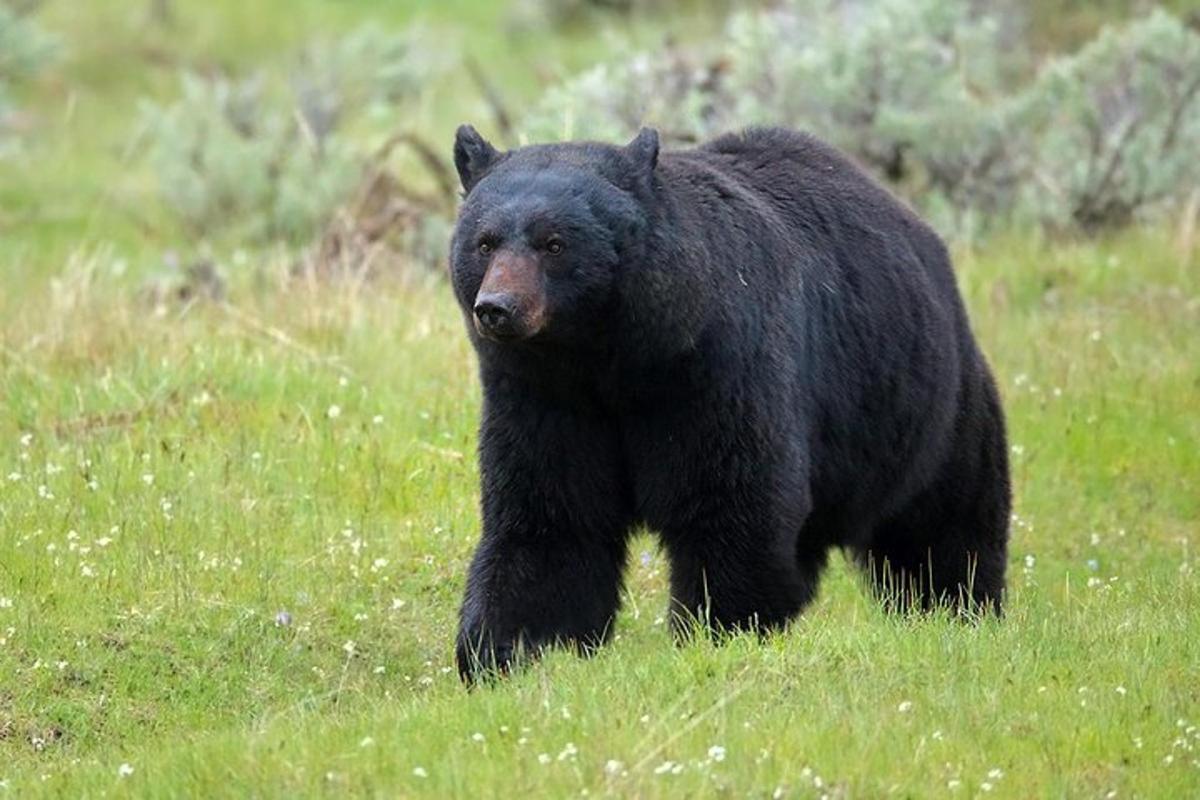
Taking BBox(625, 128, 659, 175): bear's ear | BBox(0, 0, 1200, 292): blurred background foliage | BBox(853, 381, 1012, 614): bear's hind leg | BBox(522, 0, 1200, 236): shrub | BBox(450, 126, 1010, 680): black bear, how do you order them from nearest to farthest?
BBox(450, 126, 1010, 680): black bear < BBox(625, 128, 659, 175): bear's ear < BBox(853, 381, 1012, 614): bear's hind leg < BBox(522, 0, 1200, 236): shrub < BBox(0, 0, 1200, 292): blurred background foliage

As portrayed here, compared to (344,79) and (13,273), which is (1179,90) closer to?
(13,273)

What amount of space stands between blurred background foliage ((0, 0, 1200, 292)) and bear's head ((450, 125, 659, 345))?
4.47m

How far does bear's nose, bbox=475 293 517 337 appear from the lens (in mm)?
6387

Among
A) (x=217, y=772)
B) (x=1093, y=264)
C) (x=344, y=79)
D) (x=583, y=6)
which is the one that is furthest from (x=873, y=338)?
(x=583, y=6)

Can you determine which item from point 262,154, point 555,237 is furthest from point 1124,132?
point 555,237

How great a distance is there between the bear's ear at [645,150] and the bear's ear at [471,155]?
49 centimetres

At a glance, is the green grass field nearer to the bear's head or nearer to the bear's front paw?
the bear's front paw

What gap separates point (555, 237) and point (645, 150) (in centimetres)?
49

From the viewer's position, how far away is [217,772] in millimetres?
5871

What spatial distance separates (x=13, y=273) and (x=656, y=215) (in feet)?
29.5

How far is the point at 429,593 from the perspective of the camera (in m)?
8.80

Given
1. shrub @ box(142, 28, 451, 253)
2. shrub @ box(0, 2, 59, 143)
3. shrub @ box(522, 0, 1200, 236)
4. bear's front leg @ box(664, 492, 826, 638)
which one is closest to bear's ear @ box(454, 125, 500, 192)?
bear's front leg @ box(664, 492, 826, 638)

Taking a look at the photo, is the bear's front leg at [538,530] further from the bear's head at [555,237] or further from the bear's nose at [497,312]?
the bear's nose at [497,312]

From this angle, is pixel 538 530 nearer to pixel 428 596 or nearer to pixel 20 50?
pixel 428 596
